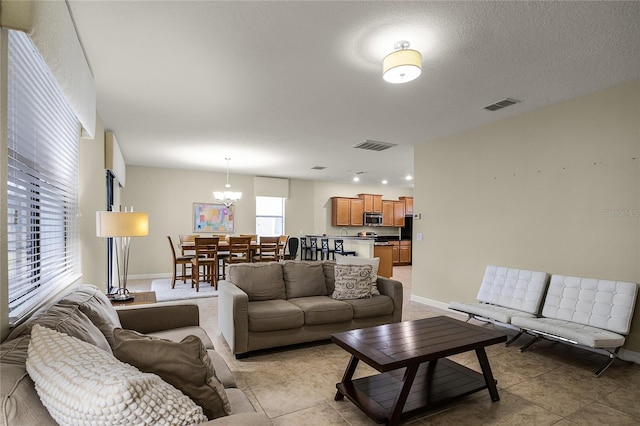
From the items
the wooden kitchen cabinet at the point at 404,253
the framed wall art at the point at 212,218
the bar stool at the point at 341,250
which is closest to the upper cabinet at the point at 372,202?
the wooden kitchen cabinet at the point at 404,253

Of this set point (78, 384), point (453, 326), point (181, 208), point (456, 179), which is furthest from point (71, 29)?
point (181, 208)

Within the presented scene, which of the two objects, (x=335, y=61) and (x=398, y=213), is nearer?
(x=335, y=61)

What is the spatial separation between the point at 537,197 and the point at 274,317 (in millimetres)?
3242

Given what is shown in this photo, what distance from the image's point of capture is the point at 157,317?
8.34 feet

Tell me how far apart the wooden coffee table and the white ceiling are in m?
2.16

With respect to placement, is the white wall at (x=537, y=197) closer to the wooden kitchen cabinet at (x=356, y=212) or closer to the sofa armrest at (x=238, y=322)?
the sofa armrest at (x=238, y=322)

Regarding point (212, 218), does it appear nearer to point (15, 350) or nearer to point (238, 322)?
point (238, 322)

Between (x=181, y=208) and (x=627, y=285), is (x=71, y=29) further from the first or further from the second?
(x=181, y=208)

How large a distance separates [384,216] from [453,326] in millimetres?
8210

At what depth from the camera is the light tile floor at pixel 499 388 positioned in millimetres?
2215

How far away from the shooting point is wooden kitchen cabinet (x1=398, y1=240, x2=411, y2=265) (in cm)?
1054

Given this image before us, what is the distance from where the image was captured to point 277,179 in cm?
914

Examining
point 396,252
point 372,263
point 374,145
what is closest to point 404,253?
point 396,252

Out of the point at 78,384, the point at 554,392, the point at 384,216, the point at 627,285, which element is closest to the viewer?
the point at 78,384
